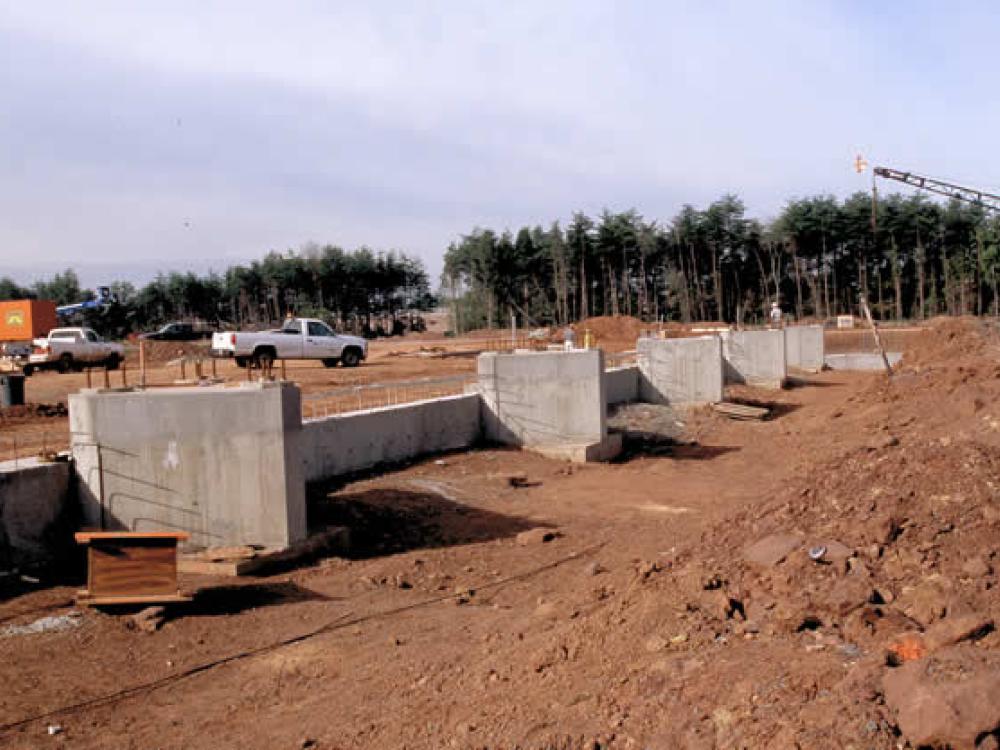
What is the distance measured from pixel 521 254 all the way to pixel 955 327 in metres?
31.2

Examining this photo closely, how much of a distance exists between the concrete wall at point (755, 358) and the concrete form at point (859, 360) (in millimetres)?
9287

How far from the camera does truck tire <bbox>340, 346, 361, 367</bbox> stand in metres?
31.2

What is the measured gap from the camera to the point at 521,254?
6094 centimetres

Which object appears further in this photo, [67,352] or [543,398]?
[67,352]

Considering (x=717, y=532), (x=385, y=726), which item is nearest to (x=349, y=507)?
(x=717, y=532)

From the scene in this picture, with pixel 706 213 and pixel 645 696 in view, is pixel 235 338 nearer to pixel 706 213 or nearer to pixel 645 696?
pixel 645 696

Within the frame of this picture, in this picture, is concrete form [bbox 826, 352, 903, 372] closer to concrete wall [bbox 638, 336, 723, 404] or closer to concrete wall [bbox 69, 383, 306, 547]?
concrete wall [bbox 638, 336, 723, 404]

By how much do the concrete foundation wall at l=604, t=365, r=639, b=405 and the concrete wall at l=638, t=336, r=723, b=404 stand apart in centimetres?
35

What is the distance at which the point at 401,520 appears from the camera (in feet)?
41.2

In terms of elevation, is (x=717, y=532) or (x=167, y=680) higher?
(x=717, y=532)

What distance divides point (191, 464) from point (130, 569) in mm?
1859

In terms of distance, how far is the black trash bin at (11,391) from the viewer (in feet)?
67.7

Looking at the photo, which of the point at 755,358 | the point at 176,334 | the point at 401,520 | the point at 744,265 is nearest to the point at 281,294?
the point at 176,334

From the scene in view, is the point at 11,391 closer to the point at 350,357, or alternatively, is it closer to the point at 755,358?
the point at 350,357
